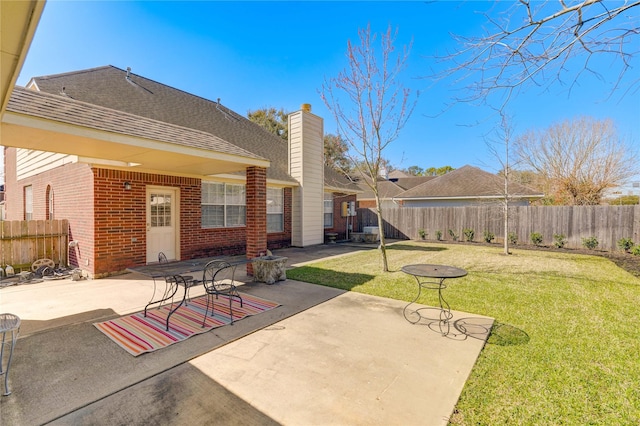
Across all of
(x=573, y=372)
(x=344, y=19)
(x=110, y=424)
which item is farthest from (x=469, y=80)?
(x=344, y=19)

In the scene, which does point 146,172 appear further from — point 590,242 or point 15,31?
point 590,242

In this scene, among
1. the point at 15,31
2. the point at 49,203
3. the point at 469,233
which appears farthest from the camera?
the point at 469,233

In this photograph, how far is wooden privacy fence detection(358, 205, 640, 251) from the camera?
37.4 ft

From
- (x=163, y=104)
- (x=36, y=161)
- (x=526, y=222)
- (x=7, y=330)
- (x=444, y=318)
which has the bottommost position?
(x=444, y=318)

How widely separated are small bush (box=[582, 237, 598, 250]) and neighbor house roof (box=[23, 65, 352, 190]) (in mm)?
11186

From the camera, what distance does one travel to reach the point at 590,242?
1176 cm

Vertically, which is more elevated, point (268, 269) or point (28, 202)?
point (28, 202)

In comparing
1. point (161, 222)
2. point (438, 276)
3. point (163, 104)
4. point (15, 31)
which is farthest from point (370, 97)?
point (163, 104)

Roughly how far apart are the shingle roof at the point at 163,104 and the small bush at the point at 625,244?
1353 centimetres

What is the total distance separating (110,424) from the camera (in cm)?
232

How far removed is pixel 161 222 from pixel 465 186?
1990 cm

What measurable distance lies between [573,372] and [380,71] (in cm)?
724

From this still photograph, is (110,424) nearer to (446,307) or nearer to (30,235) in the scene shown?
(446,307)

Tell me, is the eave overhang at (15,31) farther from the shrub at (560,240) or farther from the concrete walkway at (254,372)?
the shrub at (560,240)
